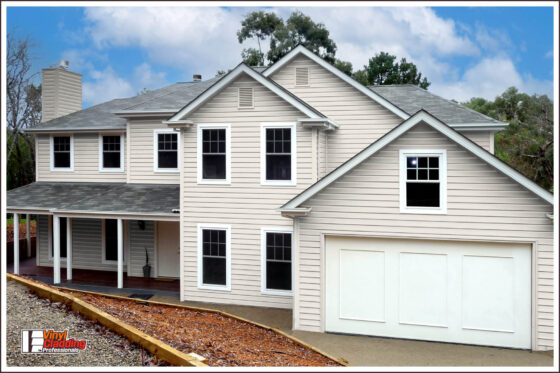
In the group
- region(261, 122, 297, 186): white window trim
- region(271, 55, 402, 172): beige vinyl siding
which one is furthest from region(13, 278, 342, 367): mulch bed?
region(271, 55, 402, 172): beige vinyl siding

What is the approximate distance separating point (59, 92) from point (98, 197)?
6527 millimetres

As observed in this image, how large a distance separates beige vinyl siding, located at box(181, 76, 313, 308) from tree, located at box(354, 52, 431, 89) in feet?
113

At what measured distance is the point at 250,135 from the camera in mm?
13078

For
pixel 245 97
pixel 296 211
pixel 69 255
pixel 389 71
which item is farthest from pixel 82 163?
pixel 389 71

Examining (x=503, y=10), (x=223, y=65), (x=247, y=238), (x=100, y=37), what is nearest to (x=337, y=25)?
(x=223, y=65)

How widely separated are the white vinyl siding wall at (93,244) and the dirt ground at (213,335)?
5.51 m

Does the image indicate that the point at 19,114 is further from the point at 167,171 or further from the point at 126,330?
the point at 126,330

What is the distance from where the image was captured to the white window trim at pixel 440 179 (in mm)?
10008

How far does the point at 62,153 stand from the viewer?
17906mm

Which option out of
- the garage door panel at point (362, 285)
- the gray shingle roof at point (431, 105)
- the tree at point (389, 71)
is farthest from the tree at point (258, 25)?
the garage door panel at point (362, 285)

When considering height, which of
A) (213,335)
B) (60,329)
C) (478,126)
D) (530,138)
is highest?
(530,138)

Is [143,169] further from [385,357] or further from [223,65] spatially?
[223,65]

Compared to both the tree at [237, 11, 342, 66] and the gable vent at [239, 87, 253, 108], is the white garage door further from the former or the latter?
the tree at [237, 11, 342, 66]

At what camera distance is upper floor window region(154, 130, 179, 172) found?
52.9 feet
